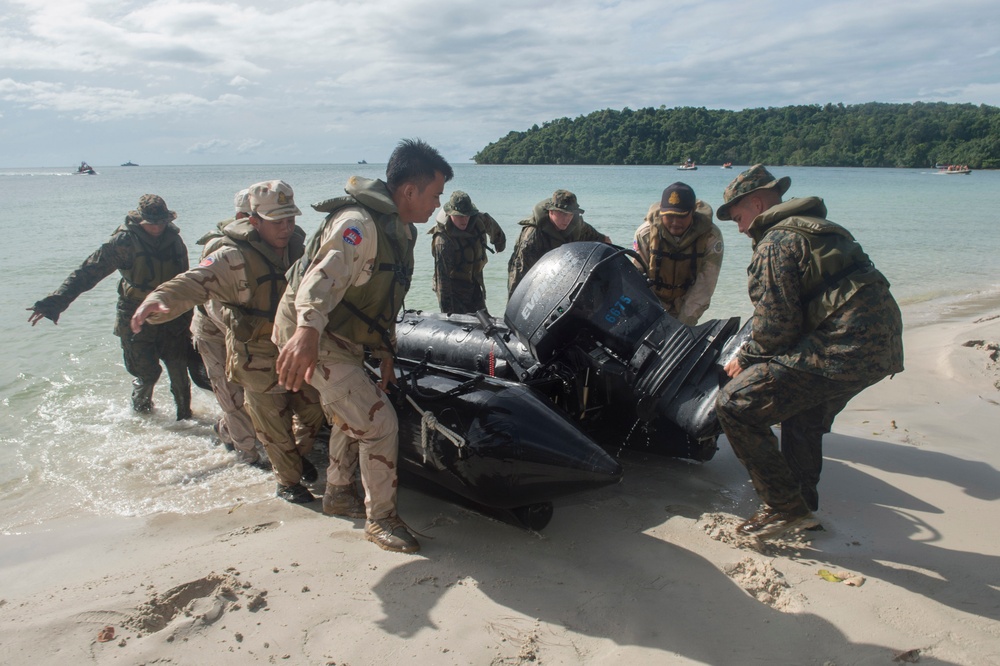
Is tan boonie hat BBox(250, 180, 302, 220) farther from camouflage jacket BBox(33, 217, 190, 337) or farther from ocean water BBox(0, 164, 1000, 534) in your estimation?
camouflage jacket BBox(33, 217, 190, 337)

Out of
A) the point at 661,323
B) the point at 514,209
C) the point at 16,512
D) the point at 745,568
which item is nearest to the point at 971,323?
the point at 661,323

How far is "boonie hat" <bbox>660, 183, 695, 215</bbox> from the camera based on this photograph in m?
4.89

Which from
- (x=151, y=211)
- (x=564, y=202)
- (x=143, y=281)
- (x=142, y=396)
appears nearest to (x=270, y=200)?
(x=151, y=211)

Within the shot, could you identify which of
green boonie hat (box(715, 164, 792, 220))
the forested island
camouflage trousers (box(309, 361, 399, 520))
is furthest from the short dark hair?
the forested island

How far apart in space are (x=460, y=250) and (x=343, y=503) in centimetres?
327

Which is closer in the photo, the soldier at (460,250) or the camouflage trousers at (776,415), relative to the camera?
the camouflage trousers at (776,415)

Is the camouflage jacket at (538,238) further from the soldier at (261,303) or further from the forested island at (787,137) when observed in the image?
the forested island at (787,137)

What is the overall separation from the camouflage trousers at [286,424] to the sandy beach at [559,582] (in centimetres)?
25

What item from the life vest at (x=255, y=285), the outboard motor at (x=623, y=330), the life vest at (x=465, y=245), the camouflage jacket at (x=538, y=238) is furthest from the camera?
the life vest at (x=465, y=245)

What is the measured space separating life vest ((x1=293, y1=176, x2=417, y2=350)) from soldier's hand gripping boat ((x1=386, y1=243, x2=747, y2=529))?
1.86 ft

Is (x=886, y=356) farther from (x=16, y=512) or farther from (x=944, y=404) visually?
(x=16, y=512)

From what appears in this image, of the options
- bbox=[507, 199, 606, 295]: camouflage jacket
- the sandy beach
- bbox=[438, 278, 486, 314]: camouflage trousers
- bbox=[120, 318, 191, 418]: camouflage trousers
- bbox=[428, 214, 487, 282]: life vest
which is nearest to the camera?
the sandy beach

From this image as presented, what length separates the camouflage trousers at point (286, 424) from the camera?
4145 mm

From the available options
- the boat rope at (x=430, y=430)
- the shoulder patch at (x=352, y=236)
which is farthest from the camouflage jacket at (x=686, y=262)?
the shoulder patch at (x=352, y=236)
